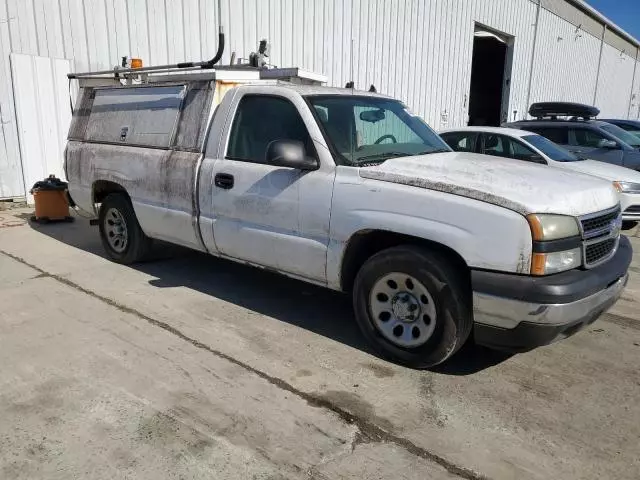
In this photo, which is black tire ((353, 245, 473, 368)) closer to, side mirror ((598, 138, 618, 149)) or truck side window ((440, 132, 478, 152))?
truck side window ((440, 132, 478, 152))

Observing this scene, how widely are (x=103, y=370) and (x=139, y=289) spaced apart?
168cm

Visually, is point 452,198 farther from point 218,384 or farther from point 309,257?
point 218,384

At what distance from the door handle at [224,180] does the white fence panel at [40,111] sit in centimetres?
608

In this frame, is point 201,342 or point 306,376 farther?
point 201,342

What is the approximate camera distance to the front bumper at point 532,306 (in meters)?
3.04

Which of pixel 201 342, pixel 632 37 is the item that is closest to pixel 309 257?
pixel 201 342

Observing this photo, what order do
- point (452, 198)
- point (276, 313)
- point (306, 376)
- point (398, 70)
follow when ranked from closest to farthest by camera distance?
1. point (452, 198)
2. point (306, 376)
3. point (276, 313)
4. point (398, 70)

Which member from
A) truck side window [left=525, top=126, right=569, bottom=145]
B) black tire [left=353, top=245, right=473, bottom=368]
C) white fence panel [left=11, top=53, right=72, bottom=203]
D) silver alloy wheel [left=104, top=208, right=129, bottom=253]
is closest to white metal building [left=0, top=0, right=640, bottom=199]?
white fence panel [left=11, top=53, right=72, bottom=203]

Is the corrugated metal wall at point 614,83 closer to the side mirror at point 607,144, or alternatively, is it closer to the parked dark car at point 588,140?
the parked dark car at point 588,140

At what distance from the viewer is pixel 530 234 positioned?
3.03 metres

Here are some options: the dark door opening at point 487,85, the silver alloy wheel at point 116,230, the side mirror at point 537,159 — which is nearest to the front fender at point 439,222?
the silver alloy wheel at point 116,230

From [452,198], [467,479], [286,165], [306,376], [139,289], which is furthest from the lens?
[139,289]

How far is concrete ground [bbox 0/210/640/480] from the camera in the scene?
2664 mm

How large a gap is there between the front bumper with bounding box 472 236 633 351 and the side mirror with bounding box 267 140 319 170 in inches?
56.3
